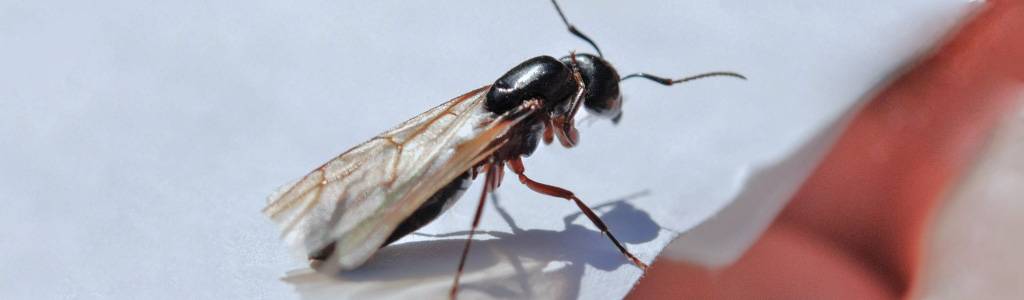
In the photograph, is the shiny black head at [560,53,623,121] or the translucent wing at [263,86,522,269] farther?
the shiny black head at [560,53,623,121]

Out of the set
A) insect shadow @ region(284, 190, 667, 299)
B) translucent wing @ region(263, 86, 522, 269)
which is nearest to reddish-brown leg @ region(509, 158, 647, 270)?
insect shadow @ region(284, 190, 667, 299)

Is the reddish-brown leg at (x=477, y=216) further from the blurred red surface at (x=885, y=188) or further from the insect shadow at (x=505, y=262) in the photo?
the blurred red surface at (x=885, y=188)

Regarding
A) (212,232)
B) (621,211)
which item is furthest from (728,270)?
(212,232)

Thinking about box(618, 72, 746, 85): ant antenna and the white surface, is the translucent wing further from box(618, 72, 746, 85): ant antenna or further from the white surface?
box(618, 72, 746, 85): ant antenna

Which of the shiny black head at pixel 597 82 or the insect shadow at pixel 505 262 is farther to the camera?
the shiny black head at pixel 597 82

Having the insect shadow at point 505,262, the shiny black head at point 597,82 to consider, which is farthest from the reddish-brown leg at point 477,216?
the shiny black head at point 597,82

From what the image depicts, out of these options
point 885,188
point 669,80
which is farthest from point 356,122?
point 885,188
